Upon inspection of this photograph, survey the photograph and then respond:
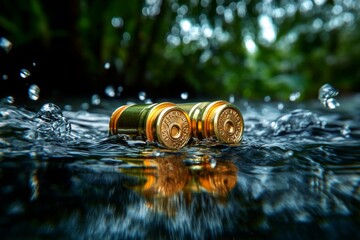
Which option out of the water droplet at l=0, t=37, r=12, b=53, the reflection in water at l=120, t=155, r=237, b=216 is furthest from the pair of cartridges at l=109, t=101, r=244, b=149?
the water droplet at l=0, t=37, r=12, b=53

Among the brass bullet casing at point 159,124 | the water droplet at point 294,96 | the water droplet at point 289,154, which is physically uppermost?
the water droplet at point 294,96

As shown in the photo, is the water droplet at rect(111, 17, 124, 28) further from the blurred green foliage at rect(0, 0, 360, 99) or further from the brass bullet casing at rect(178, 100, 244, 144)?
the brass bullet casing at rect(178, 100, 244, 144)

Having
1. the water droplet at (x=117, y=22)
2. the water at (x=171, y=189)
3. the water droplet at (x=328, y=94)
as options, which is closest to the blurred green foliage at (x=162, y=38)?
the water droplet at (x=117, y=22)

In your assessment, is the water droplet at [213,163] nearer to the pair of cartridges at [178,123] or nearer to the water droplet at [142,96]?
the pair of cartridges at [178,123]

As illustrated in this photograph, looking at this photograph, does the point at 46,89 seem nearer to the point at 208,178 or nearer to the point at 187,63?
the point at 187,63

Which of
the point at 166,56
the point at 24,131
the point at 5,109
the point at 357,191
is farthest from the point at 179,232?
the point at 166,56

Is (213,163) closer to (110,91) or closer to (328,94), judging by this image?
(328,94)

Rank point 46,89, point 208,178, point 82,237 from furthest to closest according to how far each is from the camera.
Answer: point 46,89 < point 208,178 < point 82,237
